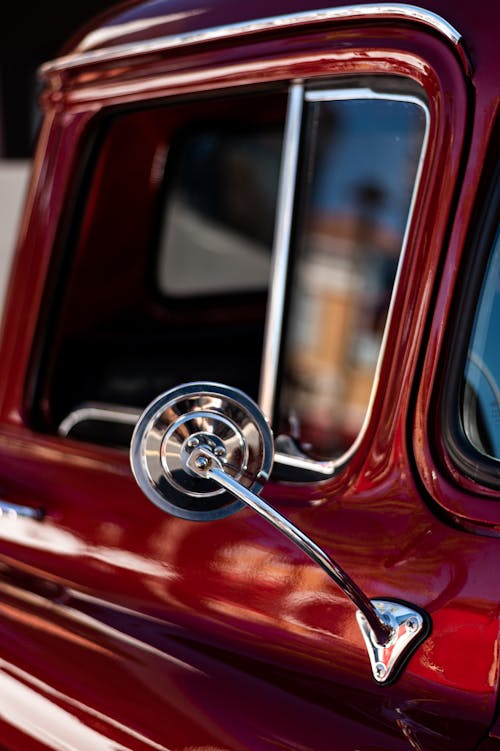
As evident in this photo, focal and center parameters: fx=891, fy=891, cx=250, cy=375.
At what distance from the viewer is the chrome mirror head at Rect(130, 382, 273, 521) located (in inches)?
43.8

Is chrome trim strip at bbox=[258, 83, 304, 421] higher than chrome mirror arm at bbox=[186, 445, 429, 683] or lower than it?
higher

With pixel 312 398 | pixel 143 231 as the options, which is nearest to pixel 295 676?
pixel 143 231

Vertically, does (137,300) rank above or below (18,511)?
above

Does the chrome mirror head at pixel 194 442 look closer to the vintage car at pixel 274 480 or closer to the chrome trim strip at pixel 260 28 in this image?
the vintage car at pixel 274 480

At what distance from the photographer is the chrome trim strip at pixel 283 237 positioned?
1430mm

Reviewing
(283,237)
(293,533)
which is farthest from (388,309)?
(293,533)

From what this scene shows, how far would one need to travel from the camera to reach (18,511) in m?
1.52

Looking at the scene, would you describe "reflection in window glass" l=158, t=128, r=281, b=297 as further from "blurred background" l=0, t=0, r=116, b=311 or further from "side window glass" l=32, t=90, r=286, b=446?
"blurred background" l=0, t=0, r=116, b=311

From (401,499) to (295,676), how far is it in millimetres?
273

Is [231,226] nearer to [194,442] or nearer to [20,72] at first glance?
[20,72]

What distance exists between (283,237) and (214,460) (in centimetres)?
50

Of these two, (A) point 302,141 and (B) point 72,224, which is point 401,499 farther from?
(B) point 72,224

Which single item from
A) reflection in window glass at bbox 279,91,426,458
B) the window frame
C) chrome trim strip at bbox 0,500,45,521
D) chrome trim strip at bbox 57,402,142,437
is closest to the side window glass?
chrome trim strip at bbox 57,402,142,437

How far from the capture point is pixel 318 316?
23.4 ft
